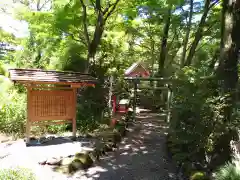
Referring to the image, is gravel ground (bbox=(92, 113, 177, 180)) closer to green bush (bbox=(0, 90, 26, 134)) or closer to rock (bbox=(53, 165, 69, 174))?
rock (bbox=(53, 165, 69, 174))

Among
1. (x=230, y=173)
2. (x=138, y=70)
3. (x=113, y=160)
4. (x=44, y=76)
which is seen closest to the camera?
(x=230, y=173)

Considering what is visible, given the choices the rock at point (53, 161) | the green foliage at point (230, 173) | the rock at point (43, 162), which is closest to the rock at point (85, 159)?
the rock at point (53, 161)

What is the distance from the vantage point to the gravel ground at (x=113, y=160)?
4348mm

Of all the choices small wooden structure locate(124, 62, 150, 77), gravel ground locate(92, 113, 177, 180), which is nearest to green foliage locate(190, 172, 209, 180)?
gravel ground locate(92, 113, 177, 180)

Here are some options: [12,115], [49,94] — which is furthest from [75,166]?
[12,115]

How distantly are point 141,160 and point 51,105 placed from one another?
267 centimetres

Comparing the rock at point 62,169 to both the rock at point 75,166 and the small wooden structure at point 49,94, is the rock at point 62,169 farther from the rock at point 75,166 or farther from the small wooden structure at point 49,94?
the small wooden structure at point 49,94

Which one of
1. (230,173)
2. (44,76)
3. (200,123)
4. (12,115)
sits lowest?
(230,173)

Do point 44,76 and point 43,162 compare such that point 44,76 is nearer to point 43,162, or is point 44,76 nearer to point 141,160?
point 43,162

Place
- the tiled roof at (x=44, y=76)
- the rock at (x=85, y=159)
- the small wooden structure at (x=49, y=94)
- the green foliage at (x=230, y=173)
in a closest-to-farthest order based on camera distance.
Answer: the green foliage at (x=230, y=173) → the rock at (x=85, y=159) → the tiled roof at (x=44, y=76) → the small wooden structure at (x=49, y=94)

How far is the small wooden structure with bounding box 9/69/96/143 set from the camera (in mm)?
5179

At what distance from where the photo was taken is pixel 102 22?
8305 mm

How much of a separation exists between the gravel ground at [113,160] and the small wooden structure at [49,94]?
62 centimetres

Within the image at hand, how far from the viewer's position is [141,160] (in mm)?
5234
